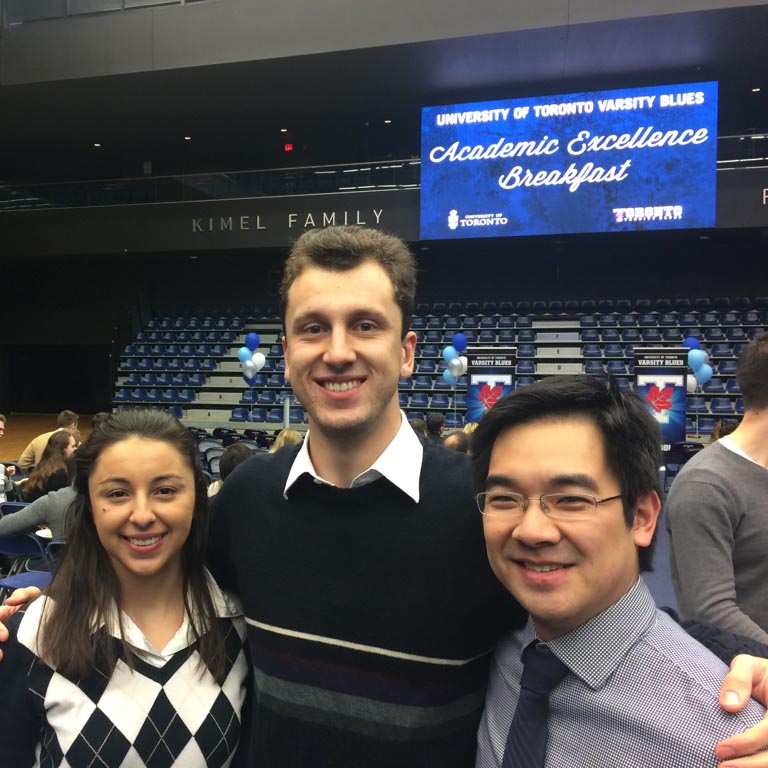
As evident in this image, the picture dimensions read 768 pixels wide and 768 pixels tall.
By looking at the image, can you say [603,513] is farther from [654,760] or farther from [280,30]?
[280,30]

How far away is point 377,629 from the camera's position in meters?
1.18

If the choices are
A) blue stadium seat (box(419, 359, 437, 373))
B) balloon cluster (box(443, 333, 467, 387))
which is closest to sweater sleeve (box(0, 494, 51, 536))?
balloon cluster (box(443, 333, 467, 387))

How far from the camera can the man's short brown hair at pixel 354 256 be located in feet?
4.07

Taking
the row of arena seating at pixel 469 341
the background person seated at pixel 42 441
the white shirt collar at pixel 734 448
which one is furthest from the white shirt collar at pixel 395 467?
the row of arena seating at pixel 469 341

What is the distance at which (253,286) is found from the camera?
16.1 m

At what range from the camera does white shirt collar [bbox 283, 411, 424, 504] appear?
1.23 metres

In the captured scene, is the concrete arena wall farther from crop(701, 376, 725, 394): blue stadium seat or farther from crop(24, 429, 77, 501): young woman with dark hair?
crop(24, 429, 77, 501): young woman with dark hair

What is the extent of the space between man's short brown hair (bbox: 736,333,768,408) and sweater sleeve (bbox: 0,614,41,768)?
67.6 inches

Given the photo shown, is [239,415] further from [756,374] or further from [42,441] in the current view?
[756,374]

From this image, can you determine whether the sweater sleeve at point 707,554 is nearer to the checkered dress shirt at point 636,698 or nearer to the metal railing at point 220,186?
the checkered dress shirt at point 636,698

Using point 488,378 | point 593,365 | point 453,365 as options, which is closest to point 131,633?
point 488,378

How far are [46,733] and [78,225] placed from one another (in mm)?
15259

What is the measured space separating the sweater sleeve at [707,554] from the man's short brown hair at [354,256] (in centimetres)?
81

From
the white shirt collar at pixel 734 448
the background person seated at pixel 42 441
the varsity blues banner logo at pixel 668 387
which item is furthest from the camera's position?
the varsity blues banner logo at pixel 668 387
